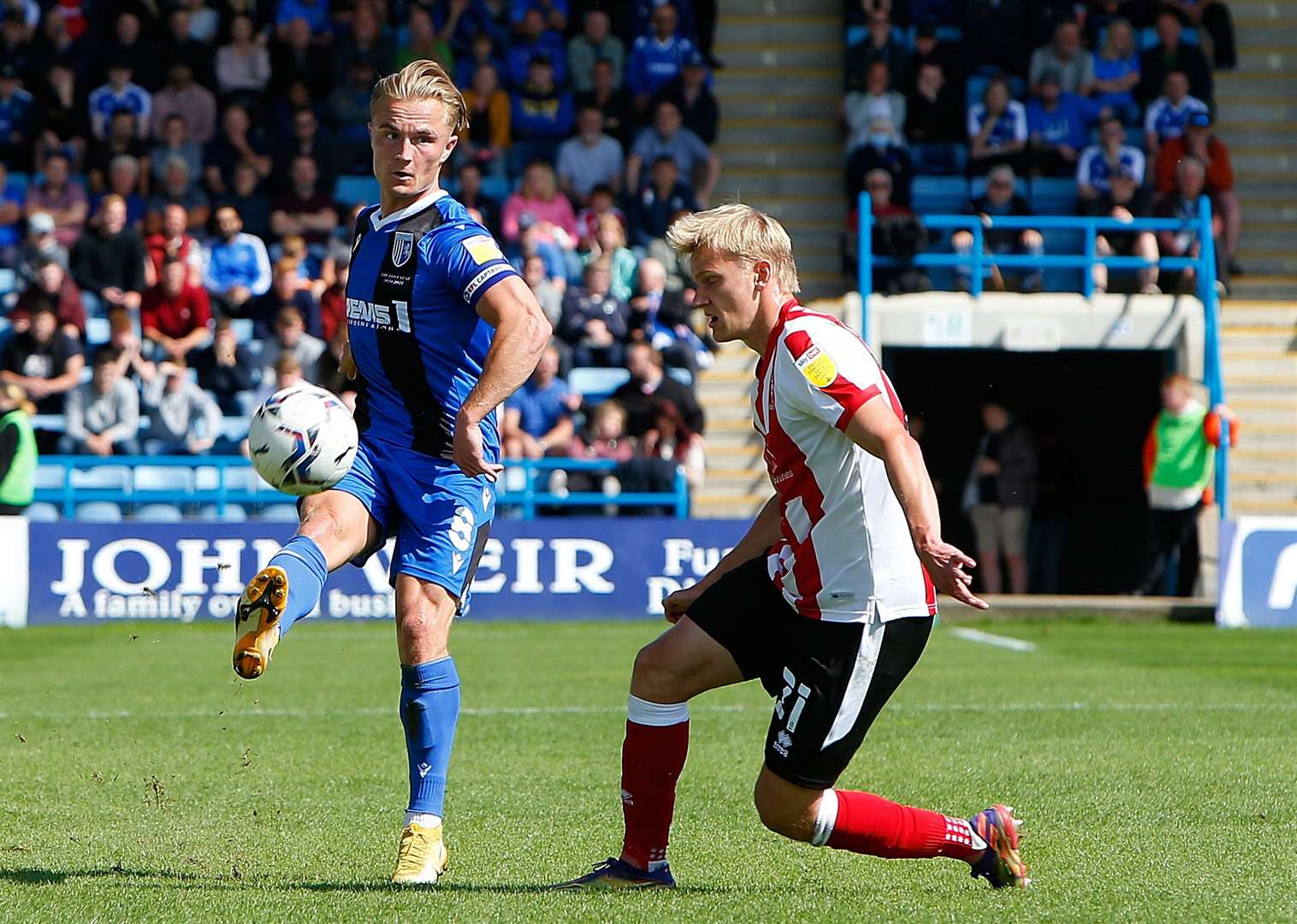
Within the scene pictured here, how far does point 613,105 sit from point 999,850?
14.6m

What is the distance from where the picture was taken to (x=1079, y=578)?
20125 mm

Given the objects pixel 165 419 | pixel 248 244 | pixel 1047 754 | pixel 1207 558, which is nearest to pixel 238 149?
pixel 248 244

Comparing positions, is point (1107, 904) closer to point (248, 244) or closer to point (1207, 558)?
point (1207, 558)

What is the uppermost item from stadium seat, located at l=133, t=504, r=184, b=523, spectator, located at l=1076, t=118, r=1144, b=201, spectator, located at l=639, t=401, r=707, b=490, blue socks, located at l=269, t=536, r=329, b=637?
spectator, located at l=1076, t=118, r=1144, b=201

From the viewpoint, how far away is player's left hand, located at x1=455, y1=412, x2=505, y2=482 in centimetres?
493

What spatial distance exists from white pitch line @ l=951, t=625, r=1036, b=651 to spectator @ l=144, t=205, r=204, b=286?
7475 mm

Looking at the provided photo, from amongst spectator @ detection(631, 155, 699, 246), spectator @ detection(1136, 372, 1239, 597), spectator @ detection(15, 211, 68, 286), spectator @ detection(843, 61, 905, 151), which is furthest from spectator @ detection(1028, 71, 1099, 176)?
spectator @ detection(15, 211, 68, 286)

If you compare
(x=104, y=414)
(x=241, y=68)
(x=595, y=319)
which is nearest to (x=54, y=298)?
(x=104, y=414)

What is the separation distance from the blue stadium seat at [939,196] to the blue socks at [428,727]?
14432 millimetres

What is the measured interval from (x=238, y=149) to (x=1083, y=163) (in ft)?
28.1

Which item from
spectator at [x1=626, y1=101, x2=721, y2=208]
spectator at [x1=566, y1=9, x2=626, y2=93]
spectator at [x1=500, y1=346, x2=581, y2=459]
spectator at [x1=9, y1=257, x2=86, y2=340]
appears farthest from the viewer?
spectator at [x1=566, y1=9, x2=626, y2=93]

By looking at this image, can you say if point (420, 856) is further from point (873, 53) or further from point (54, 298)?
point (873, 53)

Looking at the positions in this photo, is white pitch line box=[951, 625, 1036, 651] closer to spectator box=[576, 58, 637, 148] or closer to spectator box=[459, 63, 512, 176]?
spectator box=[576, 58, 637, 148]

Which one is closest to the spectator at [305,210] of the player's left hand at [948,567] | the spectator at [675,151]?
the spectator at [675,151]
